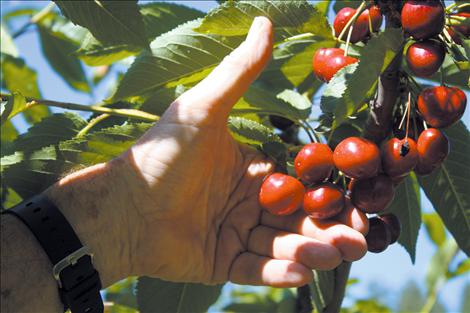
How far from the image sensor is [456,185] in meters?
2.48

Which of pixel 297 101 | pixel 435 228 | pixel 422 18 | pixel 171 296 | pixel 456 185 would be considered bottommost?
pixel 435 228

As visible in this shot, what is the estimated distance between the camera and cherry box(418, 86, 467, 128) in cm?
205

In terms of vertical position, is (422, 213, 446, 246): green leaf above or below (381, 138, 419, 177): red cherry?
below

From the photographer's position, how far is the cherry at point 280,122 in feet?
9.32

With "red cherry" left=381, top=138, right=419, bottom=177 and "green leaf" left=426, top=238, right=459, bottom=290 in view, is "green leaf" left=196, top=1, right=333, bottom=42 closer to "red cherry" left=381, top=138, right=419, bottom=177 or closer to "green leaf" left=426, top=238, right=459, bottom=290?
"red cherry" left=381, top=138, right=419, bottom=177

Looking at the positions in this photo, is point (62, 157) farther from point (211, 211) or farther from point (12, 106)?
point (211, 211)

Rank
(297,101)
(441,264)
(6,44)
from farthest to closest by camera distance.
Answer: (441,264) → (6,44) → (297,101)

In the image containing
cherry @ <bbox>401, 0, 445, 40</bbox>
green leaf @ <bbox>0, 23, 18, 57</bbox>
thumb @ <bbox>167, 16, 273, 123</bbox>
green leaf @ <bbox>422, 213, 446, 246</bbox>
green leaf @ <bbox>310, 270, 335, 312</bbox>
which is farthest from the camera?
green leaf @ <bbox>422, 213, 446, 246</bbox>

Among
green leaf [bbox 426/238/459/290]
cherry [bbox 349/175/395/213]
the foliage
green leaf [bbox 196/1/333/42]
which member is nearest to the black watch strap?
the foliage

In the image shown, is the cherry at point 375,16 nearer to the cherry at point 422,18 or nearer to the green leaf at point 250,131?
the cherry at point 422,18

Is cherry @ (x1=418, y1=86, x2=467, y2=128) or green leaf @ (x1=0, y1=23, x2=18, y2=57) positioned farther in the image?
green leaf @ (x1=0, y1=23, x2=18, y2=57)

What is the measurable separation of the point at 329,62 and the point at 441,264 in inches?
75.3

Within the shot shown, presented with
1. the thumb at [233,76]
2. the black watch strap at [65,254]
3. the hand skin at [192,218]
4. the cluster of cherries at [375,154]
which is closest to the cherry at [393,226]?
the cluster of cherries at [375,154]

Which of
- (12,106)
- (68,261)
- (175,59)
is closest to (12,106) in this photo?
(12,106)
